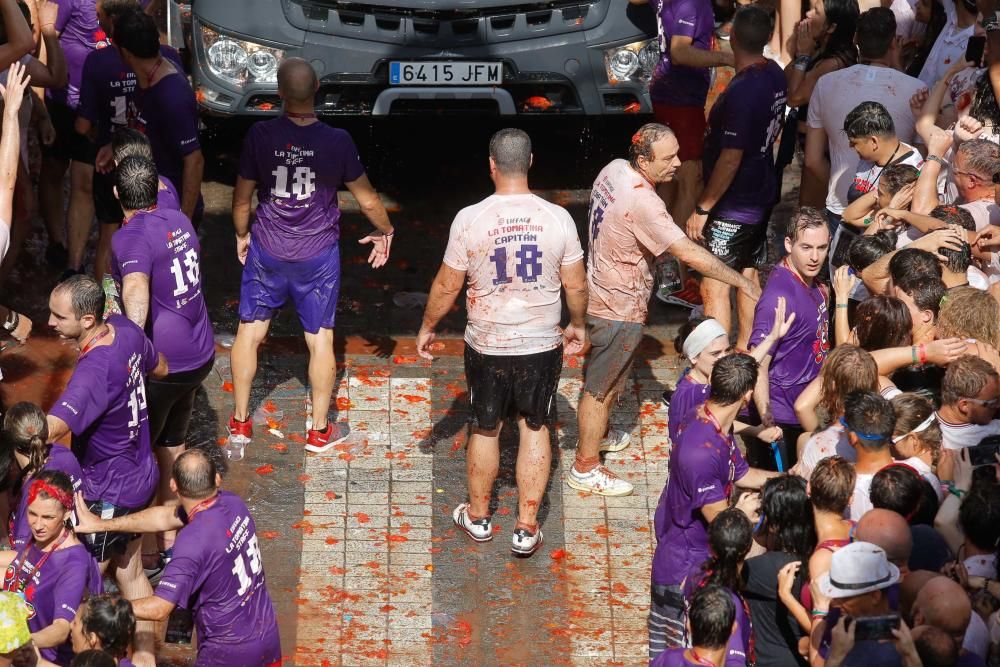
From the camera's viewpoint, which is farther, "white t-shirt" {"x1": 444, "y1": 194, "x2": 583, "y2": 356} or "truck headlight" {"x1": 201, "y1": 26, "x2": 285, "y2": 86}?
"truck headlight" {"x1": 201, "y1": 26, "x2": 285, "y2": 86}

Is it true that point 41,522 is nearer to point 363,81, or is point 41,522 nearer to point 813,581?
point 813,581

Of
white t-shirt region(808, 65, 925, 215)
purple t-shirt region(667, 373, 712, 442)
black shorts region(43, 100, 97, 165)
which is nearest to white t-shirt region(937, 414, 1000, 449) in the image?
purple t-shirt region(667, 373, 712, 442)

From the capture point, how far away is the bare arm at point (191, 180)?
8961mm

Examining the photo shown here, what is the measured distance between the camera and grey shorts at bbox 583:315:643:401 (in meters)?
8.02

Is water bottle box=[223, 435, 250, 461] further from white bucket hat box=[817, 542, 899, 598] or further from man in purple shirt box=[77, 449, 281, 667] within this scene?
white bucket hat box=[817, 542, 899, 598]

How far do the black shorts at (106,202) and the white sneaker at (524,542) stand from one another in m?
3.39

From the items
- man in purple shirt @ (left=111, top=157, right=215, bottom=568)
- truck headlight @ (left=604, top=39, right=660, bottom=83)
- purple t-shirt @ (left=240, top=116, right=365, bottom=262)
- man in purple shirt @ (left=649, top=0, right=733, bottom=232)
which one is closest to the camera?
man in purple shirt @ (left=111, top=157, right=215, bottom=568)

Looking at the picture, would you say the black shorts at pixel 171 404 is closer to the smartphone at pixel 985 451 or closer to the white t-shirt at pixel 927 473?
the white t-shirt at pixel 927 473

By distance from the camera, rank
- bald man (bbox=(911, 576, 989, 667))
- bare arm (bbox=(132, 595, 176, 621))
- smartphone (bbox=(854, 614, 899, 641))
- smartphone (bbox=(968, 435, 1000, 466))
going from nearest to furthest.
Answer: smartphone (bbox=(854, 614, 899, 641))
bald man (bbox=(911, 576, 989, 667))
bare arm (bbox=(132, 595, 176, 621))
smartphone (bbox=(968, 435, 1000, 466))

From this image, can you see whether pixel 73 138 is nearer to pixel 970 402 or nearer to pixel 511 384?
pixel 511 384

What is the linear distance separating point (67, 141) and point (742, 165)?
4.65 m

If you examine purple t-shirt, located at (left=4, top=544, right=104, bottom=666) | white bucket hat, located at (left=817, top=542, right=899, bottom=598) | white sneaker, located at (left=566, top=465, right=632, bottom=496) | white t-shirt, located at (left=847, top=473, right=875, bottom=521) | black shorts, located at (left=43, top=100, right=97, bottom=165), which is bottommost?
white sneaker, located at (left=566, top=465, right=632, bottom=496)

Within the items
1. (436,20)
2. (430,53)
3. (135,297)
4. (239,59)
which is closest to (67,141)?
(239,59)

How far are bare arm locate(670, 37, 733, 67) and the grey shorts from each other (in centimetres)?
261
